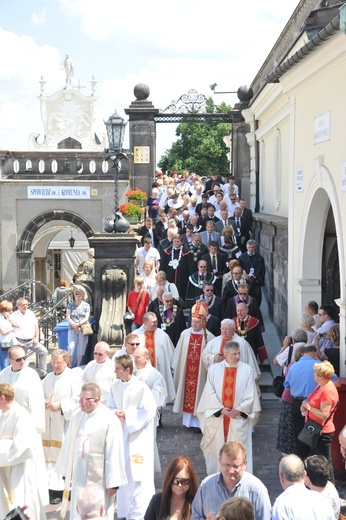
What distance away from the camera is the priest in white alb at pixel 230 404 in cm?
957

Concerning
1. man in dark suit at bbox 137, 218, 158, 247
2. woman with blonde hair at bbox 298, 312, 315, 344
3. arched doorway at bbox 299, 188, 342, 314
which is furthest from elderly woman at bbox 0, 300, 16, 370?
man in dark suit at bbox 137, 218, 158, 247

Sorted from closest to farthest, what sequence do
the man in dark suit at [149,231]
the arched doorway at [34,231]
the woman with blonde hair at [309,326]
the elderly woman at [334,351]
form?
the elderly woman at [334,351] < the woman with blonde hair at [309,326] < the man in dark suit at [149,231] < the arched doorway at [34,231]

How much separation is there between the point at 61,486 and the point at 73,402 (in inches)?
35.1

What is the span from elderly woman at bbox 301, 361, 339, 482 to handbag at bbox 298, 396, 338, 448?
28mm

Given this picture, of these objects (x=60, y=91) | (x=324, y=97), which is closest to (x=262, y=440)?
(x=324, y=97)

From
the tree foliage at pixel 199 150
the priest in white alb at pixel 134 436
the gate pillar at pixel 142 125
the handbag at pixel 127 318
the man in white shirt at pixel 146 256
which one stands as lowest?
the priest in white alb at pixel 134 436

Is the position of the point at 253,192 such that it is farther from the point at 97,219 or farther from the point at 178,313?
the point at 178,313

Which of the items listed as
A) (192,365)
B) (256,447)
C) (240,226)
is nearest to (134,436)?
(256,447)

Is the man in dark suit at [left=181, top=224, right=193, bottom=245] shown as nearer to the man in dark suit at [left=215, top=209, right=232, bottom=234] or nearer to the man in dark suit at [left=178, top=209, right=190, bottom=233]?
the man in dark suit at [left=215, top=209, right=232, bottom=234]

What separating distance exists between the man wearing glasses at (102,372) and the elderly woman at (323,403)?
235 centimetres

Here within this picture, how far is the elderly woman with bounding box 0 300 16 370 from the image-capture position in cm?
1375

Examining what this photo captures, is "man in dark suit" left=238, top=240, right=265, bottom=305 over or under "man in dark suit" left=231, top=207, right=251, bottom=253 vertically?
under

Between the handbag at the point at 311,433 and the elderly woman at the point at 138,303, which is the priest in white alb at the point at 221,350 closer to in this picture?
the handbag at the point at 311,433

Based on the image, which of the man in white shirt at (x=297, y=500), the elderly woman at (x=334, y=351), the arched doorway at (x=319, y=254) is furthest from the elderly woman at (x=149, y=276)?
the man in white shirt at (x=297, y=500)
